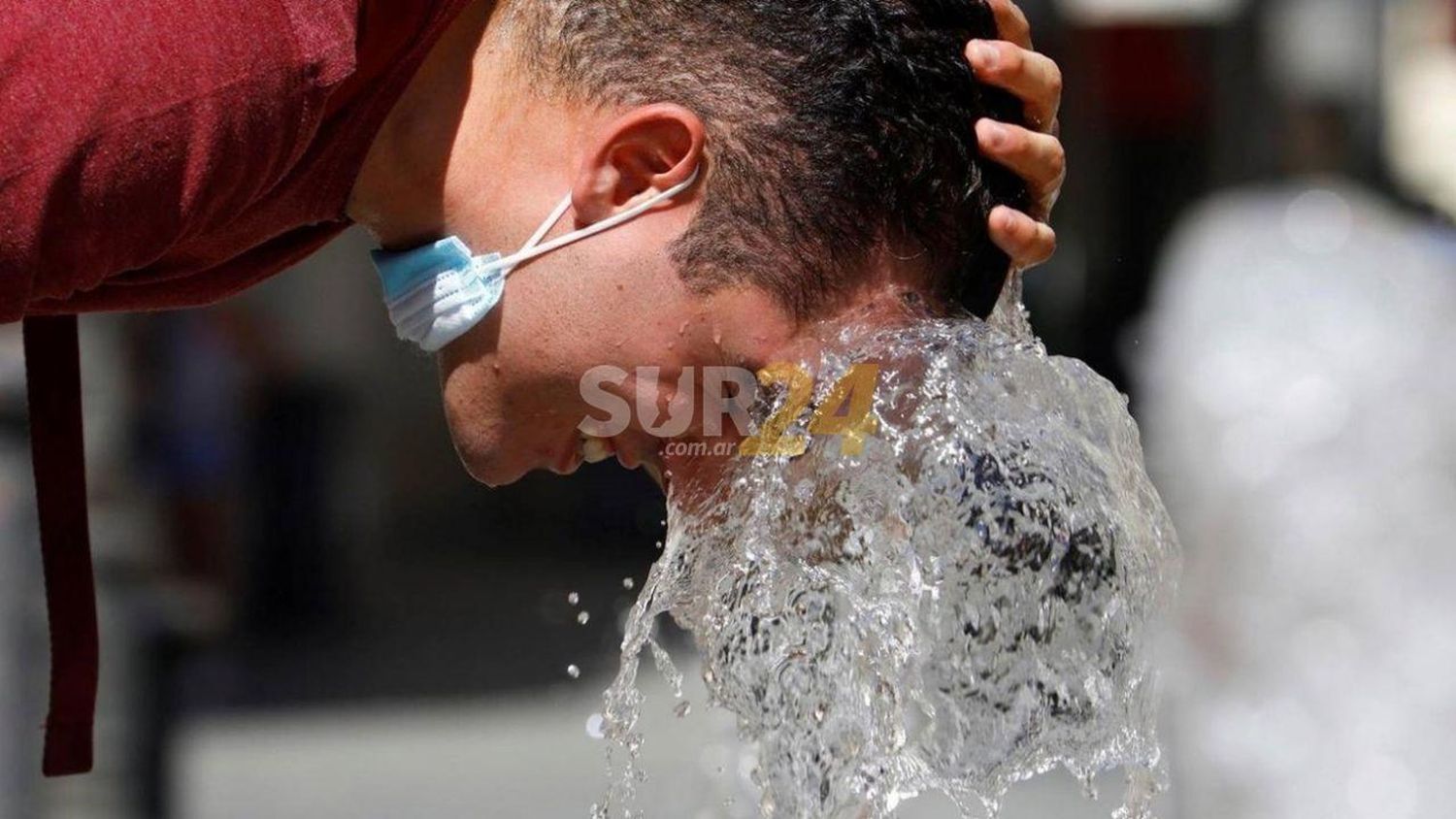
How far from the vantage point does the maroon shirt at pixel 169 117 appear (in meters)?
1.53

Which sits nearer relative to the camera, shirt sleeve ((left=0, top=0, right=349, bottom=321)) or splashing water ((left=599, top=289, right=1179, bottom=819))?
shirt sleeve ((left=0, top=0, right=349, bottom=321))

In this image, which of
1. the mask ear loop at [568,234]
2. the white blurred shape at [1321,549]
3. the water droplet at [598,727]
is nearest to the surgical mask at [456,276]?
the mask ear loop at [568,234]

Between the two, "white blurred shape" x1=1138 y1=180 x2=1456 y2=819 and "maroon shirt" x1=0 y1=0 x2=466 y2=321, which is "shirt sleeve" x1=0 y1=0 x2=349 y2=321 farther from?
"white blurred shape" x1=1138 y1=180 x2=1456 y2=819

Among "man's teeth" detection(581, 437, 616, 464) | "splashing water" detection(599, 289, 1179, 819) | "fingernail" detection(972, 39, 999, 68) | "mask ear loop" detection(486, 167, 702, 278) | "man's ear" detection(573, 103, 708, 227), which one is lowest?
"splashing water" detection(599, 289, 1179, 819)

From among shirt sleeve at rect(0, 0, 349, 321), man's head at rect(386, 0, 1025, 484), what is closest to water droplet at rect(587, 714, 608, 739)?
man's head at rect(386, 0, 1025, 484)

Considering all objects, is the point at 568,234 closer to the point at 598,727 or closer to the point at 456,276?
the point at 456,276

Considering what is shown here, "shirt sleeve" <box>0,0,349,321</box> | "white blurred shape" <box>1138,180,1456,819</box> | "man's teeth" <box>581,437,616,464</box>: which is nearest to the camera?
"shirt sleeve" <box>0,0,349,321</box>

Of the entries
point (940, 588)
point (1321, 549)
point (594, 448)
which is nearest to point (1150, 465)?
point (1321, 549)

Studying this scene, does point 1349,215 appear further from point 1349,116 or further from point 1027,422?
point 1349,116

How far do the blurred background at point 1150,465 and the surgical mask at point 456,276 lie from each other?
99 centimetres

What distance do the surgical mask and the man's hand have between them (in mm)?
306

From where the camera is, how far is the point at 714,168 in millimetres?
1878

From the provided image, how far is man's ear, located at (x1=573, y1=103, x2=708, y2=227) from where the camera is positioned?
1.85 m

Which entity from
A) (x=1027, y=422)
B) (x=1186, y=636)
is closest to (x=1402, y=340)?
(x=1186, y=636)
